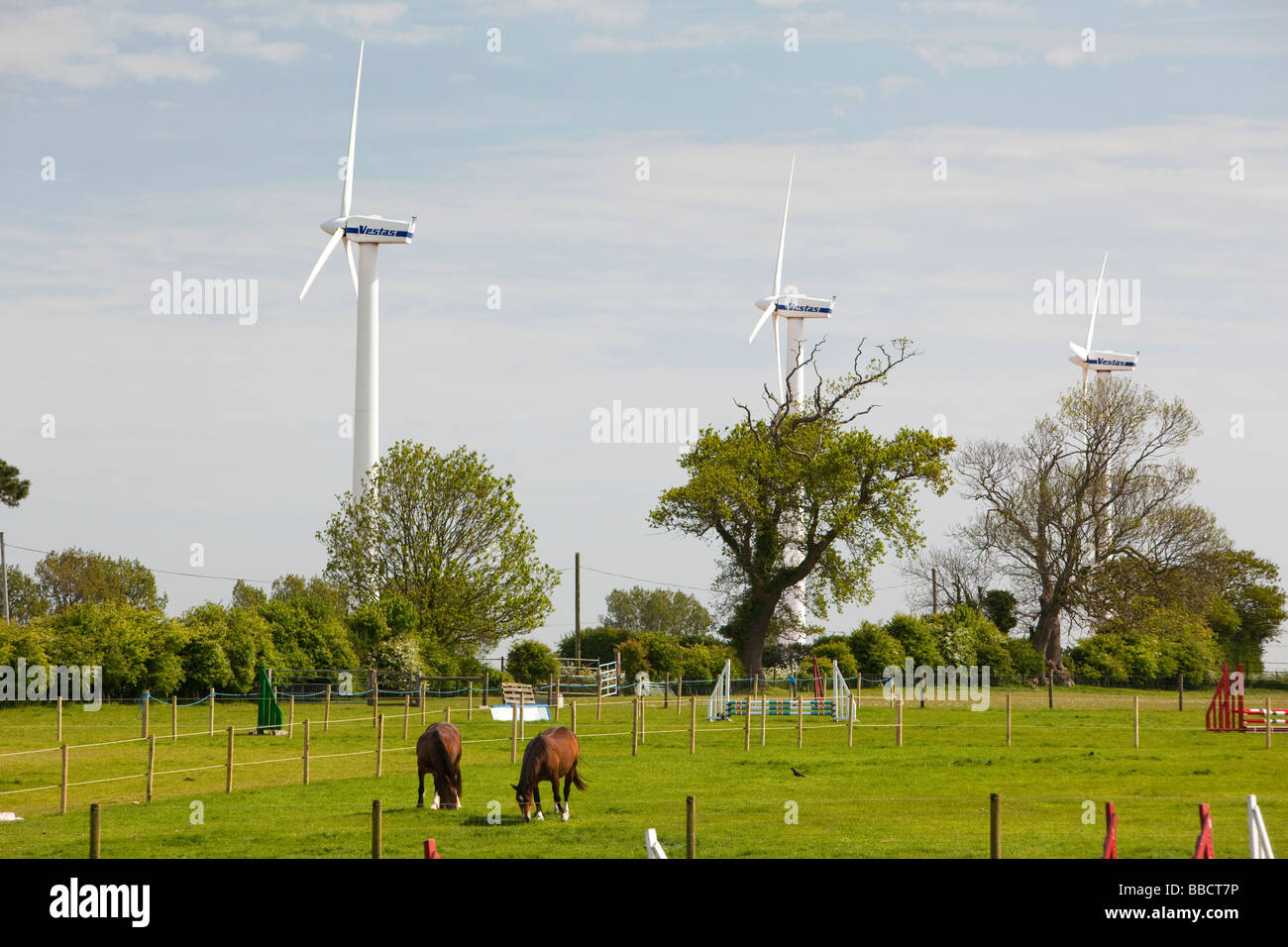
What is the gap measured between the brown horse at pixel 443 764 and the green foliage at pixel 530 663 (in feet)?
116

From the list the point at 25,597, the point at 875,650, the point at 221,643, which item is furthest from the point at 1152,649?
the point at 25,597

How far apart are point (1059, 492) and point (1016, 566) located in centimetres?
459

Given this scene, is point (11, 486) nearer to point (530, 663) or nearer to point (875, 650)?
point (530, 663)

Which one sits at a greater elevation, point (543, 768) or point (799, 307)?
point (799, 307)

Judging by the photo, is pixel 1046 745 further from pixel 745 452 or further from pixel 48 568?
pixel 48 568

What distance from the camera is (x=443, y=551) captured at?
209 feet

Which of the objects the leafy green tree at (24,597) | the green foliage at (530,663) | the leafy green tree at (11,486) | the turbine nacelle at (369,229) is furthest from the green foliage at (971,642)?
the leafy green tree at (24,597)

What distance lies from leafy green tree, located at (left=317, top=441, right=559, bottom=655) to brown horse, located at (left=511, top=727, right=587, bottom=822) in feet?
130

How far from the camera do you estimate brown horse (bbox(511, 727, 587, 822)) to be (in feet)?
73.5

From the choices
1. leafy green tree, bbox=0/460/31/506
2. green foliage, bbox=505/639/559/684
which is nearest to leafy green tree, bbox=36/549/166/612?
leafy green tree, bbox=0/460/31/506

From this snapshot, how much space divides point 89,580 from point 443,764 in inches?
3274

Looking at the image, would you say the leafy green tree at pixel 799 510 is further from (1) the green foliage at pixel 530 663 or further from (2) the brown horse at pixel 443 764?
(2) the brown horse at pixel 443 764

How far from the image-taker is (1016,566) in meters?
75.9
